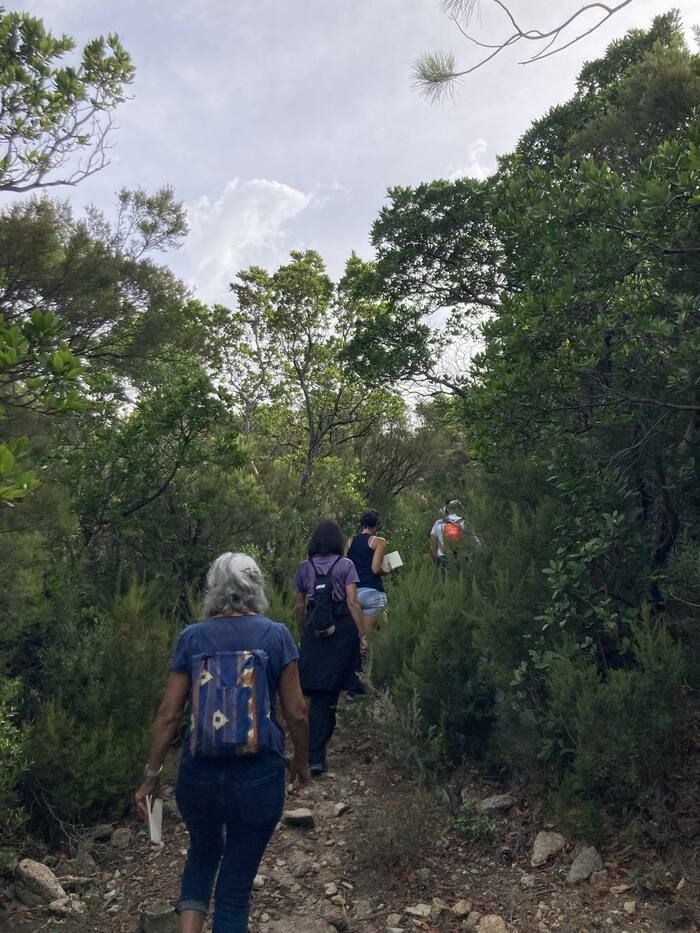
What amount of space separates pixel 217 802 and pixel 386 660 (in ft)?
11.1

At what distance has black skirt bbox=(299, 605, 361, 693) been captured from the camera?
5.49 m

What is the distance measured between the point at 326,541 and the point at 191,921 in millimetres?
2901

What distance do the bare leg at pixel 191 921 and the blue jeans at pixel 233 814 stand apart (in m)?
0.02

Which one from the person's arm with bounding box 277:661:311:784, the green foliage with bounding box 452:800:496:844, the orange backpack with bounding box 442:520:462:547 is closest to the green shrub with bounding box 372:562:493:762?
the green foliage with bounding box 452:800:496:844

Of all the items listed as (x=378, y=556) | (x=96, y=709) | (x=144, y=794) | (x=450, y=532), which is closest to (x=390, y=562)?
(x=378, y=556)

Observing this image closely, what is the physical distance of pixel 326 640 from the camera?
5.58 metres

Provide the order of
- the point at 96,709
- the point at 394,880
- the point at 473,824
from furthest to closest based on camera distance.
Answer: the point at 96,709 < the point at 473,824 < the point at 394,880

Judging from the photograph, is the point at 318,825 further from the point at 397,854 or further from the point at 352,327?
the point at 352,327

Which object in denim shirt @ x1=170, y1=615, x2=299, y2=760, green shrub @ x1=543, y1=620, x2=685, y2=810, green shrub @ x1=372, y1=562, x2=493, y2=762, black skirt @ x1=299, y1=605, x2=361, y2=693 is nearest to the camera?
denim shirt @ x1=170, y1=615, x2=299, y2=760

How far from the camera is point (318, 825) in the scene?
4934 millimetres

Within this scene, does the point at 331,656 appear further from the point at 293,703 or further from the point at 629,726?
the point at 293,703

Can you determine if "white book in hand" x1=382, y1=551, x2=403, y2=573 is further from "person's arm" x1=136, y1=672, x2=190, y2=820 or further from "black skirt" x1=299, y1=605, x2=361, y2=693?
"person's arm" x1=136, y1=672, x2=190, y2=820

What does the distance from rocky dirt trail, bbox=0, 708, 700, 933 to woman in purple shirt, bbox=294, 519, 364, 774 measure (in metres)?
0.62

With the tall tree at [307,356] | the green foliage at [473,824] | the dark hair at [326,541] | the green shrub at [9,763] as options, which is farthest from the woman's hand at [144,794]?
the tall tree at [307,356]
